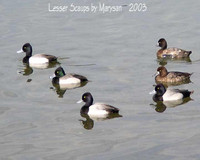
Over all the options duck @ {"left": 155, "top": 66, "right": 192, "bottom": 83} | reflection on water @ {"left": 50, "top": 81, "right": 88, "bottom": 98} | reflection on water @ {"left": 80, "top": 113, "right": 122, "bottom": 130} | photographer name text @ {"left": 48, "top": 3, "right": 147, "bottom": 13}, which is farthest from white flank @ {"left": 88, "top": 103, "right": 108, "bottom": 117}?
photographer name text @ {"left": 48, "top": 3, "right": 147, "bottom": 13}

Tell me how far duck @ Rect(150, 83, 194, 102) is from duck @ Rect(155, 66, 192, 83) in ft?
6.07

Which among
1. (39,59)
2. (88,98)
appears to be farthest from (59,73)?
(88,98)

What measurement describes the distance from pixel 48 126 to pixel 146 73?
673 centimetres

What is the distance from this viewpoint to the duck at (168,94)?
23.0 meters

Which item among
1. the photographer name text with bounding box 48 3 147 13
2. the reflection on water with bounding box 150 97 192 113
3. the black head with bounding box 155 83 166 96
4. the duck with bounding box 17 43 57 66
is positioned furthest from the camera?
the photographer name text with bounding box 48 3 147 13

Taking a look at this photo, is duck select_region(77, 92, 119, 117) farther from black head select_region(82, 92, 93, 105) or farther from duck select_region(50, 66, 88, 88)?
duck select_region(50, 66, 88, 88)

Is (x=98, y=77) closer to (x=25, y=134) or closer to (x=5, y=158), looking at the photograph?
(x=25, y=134)

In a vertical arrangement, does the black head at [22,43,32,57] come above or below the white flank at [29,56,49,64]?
above

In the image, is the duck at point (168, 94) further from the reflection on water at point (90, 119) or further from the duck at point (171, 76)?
the reflection on water at point (90, 119)

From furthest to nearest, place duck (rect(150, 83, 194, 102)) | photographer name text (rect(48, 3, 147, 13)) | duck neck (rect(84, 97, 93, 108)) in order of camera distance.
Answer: photographer name text (rect(48, 3, 147, 13)) → duck (rect(150, 83, 194, 102)) → duck neck (rect(84, 97, 93, 108))

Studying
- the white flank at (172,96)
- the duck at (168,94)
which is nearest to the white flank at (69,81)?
the duck at (168,94)

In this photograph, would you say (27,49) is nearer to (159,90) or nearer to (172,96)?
(159,90)

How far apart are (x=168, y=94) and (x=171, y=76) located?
2.16 meters

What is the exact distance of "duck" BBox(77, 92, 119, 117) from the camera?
21516 mm
